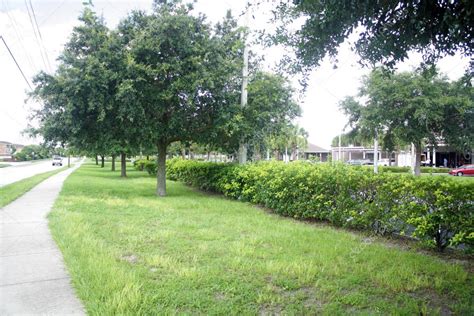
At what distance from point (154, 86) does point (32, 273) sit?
779 cm

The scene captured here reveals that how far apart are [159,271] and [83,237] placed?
222 cm

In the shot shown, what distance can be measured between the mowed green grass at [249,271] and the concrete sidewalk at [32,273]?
0.14m

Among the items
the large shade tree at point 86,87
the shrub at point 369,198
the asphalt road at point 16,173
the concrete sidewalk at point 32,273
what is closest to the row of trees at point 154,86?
the large shade tree at point 86,87

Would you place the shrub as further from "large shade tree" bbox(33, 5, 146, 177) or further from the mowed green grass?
"large shade tree" bbox(33, 5, 146, 177)

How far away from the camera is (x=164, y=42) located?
10.6m

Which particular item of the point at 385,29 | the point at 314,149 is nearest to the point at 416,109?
Result: the point at 385,29

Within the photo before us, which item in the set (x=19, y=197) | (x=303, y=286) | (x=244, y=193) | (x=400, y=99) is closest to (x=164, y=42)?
(x=244, y=193)

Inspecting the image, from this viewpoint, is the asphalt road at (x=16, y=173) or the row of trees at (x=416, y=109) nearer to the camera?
the asphalt road at (x=16, y=173)

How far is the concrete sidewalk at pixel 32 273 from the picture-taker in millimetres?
3281

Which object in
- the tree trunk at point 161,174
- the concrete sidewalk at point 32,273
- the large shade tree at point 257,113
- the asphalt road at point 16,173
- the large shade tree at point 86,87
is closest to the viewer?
the concrete sidewalk at point 32,273

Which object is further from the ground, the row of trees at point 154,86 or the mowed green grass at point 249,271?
the row of trees at point 154,86

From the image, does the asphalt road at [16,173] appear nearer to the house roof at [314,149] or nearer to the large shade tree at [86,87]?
the large shade tree at [86,87]

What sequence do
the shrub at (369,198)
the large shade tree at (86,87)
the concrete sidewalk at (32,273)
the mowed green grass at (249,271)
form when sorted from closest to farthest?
the concrete sidewalk at (32,273), the mowed green grass at (249,271), the shrub at (369,198), the large shade tree at (86,87)

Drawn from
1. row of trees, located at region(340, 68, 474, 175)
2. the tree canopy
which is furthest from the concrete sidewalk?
row of trees, located at region(340, 68, 474, 175)
